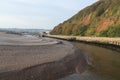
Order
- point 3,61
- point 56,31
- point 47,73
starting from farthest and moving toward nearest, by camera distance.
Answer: point 56,31, point 3,61, point 47,73

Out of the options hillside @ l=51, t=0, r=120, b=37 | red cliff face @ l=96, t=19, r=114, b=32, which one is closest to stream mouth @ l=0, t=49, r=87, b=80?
hillside @ l=51, t=0, r=120, b=37

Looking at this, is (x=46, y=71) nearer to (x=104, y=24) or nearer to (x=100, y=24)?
(x=104, y=24)

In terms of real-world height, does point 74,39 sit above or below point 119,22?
below

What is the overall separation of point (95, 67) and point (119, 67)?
10.4 feet

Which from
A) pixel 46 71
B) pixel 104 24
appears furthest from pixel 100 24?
pixel 46 71

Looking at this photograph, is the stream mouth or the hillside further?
the hillside

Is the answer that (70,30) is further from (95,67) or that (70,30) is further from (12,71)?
(12,71)

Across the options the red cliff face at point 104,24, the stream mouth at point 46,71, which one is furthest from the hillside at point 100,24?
the stream mouth at point 46,71

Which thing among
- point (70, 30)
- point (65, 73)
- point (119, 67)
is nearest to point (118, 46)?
point (119, 67)

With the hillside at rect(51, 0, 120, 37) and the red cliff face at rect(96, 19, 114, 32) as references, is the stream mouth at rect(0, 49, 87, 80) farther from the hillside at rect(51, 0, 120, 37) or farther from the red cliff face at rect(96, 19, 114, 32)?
the red cliff face at rect(96, 19, 114, 32)

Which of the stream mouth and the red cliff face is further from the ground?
the red cliff face

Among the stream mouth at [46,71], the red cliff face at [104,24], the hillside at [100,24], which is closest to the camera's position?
the stream mouth at [46,71]

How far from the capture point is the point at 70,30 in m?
130

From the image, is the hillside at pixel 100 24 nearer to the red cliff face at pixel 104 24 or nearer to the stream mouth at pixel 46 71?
the red cliff face at pixel 104 24
